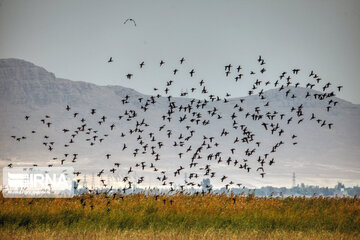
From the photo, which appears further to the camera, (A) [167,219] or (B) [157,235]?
(A) [167,219]

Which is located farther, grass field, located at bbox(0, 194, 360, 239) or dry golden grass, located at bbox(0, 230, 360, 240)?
grass field, located at bbox(0, 194, 360, 239)

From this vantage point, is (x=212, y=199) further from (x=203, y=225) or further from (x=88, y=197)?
(x=88, y=197)

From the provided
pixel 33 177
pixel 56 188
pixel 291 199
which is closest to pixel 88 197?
pixel 56 188

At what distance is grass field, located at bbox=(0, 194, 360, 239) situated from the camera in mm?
27484

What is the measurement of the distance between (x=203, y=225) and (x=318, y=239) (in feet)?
22.7

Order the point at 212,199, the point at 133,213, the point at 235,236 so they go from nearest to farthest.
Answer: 1. the point at 235,236
2. the point at 133,213
3. the point at 212,199

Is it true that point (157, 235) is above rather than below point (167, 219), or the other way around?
below

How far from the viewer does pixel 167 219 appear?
30.5m

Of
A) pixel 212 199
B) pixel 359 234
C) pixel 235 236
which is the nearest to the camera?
pixel 235 236

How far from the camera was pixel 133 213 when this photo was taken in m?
30.8

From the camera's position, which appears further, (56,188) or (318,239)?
(56,188)

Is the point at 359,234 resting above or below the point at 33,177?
below

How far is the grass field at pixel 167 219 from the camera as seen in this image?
27.5 metres

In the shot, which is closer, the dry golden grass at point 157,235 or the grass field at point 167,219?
the dry golden grass at point 157,235
